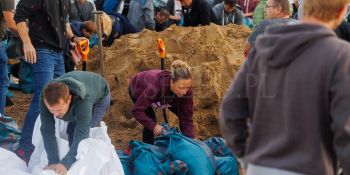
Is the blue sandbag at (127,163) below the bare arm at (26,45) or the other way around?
below

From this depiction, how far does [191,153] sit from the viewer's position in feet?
17.0

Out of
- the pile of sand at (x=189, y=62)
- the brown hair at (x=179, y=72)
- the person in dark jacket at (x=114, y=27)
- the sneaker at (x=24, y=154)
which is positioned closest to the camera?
the brown hair at (x=179, y=72)

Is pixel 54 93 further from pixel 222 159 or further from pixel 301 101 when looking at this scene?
pixel 301 101

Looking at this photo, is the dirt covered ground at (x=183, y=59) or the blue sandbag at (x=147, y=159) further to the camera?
the dirt covered ground at (x=183, y=59)

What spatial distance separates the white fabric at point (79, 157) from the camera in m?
4.73

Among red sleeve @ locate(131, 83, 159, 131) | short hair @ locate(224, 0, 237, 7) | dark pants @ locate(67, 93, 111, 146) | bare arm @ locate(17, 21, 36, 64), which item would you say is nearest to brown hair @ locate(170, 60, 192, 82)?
red sleeve @ locate(131, 83, 159, 131)

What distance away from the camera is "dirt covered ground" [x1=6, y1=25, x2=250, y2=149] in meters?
6.68

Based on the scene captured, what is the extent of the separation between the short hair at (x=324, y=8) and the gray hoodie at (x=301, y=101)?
0.24ft

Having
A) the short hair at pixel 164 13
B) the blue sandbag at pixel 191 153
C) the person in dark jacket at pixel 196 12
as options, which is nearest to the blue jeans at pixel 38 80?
the blue sandbag at pixel 191 153

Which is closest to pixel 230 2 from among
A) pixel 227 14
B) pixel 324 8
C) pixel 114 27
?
pixel 227 14

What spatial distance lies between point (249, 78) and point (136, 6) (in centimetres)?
685

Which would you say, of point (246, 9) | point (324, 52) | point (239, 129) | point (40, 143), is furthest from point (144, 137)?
point (246, 9)

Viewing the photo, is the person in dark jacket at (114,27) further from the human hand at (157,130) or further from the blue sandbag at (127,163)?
the blue sandbag at (127,163)

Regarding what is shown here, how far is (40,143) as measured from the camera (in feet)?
17.2
